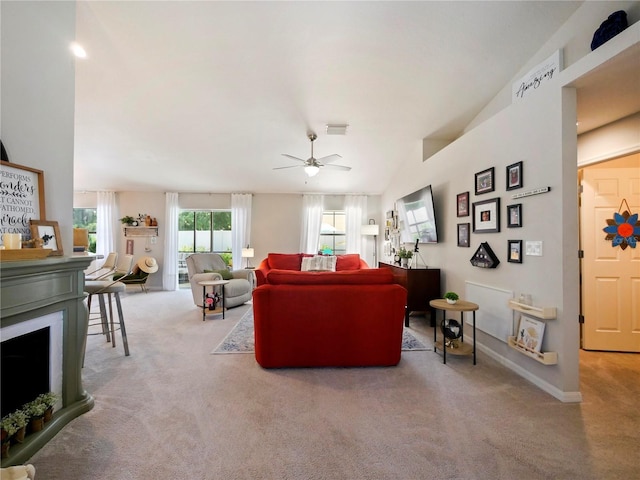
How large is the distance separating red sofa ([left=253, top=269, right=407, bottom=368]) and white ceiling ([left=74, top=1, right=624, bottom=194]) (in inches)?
90.9

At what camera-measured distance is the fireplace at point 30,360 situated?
150 cm

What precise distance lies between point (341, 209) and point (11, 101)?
5.82 meters

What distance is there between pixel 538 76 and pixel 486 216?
1.38 meters

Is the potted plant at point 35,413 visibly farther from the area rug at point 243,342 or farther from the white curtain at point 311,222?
the white curtain at point 311,222

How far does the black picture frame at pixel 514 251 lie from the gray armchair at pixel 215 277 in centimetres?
399

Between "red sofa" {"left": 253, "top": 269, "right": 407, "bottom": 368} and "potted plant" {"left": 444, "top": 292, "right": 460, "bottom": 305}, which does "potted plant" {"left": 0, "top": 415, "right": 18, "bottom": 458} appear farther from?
"potted plant" {"left": 444, "top": 292, "right": 460, "bottom": 305}

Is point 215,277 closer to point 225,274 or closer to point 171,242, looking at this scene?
point 225,274

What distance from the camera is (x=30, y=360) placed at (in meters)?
1.65

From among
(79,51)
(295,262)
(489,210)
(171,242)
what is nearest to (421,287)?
(489,210)

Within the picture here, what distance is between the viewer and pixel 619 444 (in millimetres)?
1565

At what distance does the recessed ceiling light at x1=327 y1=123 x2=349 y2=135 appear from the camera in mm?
3980

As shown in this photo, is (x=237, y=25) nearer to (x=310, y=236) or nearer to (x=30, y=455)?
(x=30, y=455)

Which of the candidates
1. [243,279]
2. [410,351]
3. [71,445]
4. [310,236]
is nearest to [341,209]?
[310,236]

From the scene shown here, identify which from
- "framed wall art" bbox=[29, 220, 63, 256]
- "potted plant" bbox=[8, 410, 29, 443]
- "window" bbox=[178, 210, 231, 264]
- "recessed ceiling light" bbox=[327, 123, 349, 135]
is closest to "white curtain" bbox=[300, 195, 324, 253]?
"window" bbox=[178, 210, 231, 264]
